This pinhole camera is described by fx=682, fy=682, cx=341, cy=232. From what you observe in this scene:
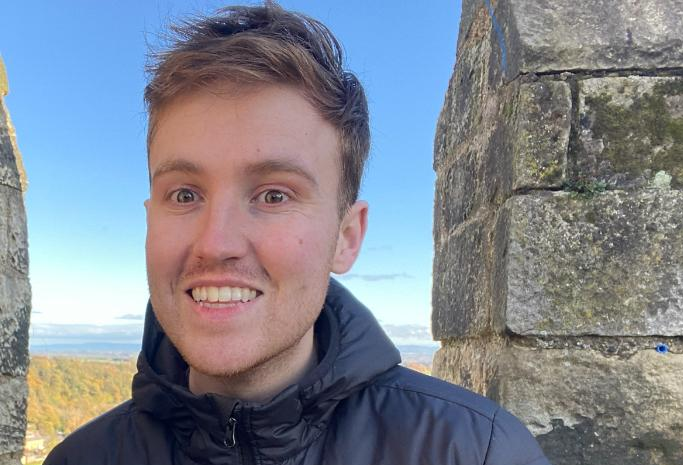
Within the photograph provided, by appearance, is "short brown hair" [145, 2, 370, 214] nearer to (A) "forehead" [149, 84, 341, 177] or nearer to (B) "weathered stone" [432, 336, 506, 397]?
(A) "forehead" [149, 84, 341, 177]

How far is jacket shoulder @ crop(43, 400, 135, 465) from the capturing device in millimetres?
1509

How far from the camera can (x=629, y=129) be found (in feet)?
5.93

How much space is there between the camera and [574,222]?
178cm

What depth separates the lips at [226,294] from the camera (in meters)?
1.36

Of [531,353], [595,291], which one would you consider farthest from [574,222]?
[531,353]

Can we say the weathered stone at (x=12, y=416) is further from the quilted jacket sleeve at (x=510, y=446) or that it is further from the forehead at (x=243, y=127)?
the quilted jacket sleeve at (x=510, y=446)

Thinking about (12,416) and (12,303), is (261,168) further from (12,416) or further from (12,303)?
(12,416)

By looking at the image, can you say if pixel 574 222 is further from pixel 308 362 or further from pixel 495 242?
pixel 308 362

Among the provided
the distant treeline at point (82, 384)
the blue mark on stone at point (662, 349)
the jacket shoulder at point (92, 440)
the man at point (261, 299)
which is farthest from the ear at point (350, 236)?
the distant treeline at point (82, 384)

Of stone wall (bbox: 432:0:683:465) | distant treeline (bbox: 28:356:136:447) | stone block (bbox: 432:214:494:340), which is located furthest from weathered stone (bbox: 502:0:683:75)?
distant treeline (bbox: 28:356:136:447)

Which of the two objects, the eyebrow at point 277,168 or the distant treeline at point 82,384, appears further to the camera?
the distant treeline at point 82,384

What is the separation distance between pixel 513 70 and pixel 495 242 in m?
0.47

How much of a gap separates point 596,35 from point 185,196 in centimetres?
118

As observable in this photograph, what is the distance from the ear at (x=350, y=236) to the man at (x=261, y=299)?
0.01 metres
